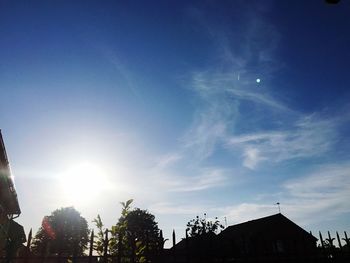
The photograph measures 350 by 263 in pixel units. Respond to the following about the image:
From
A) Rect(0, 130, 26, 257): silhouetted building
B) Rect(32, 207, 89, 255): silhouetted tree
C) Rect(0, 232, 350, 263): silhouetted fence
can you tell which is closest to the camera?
Rect(0, 232, 350, 263): silhouetted fence

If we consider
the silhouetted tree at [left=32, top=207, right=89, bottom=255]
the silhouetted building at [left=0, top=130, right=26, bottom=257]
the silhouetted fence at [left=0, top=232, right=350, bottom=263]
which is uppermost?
the silhouetted tree at [left=32, top=207, right=89, bottom=255]

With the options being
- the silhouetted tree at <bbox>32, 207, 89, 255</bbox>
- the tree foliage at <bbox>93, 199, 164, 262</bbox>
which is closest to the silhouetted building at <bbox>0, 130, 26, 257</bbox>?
A: the tree foliage at <bbox>93, 199, 164, 262</bbox>

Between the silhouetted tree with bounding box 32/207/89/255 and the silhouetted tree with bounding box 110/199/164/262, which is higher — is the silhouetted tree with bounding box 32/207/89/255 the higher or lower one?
the higher one

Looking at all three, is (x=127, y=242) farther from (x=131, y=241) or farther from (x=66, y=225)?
(x=66, y=225)

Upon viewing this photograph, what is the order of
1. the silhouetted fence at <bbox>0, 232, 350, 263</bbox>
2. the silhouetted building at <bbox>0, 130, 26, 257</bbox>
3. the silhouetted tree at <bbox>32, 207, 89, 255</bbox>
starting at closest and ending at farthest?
the silhouetted fence at <bbox>0, 232, 350, 263</bbox> < the silhouetted building at <bbox>0, 130, 26, 257</bbox> < the silhouetted tree at <bbox>32, 207, 89, 255</bbox>

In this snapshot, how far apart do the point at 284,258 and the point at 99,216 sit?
5.77 meters

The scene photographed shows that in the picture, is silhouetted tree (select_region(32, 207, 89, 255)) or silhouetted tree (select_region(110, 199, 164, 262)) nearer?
silhouetted tree (select_region(110, 199, 164, 262))

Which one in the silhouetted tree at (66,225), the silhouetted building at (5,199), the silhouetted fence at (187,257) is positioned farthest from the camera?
the silhouetted tree at (66,225)

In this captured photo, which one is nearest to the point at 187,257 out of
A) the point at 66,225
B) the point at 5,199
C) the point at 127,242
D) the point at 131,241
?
the point at 131,241

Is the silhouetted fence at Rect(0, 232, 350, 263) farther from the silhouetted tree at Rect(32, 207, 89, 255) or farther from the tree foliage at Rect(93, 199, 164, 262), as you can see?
the silhouetted tree at Rect(32, 207, 89, 255)

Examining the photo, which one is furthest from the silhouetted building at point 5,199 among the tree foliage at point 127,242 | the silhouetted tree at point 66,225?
the silhouetted tree at point 66,225

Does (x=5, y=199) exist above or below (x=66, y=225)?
below

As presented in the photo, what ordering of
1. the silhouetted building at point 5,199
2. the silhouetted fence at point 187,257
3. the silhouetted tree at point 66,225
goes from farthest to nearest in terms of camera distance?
the silhouetted tree at point 66,225 < the silhouetted building at point 5,199 < the silhouetted fence at point 187,257

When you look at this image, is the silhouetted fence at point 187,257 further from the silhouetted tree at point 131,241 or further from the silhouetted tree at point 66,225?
the silhouetted tree at point 66,225
